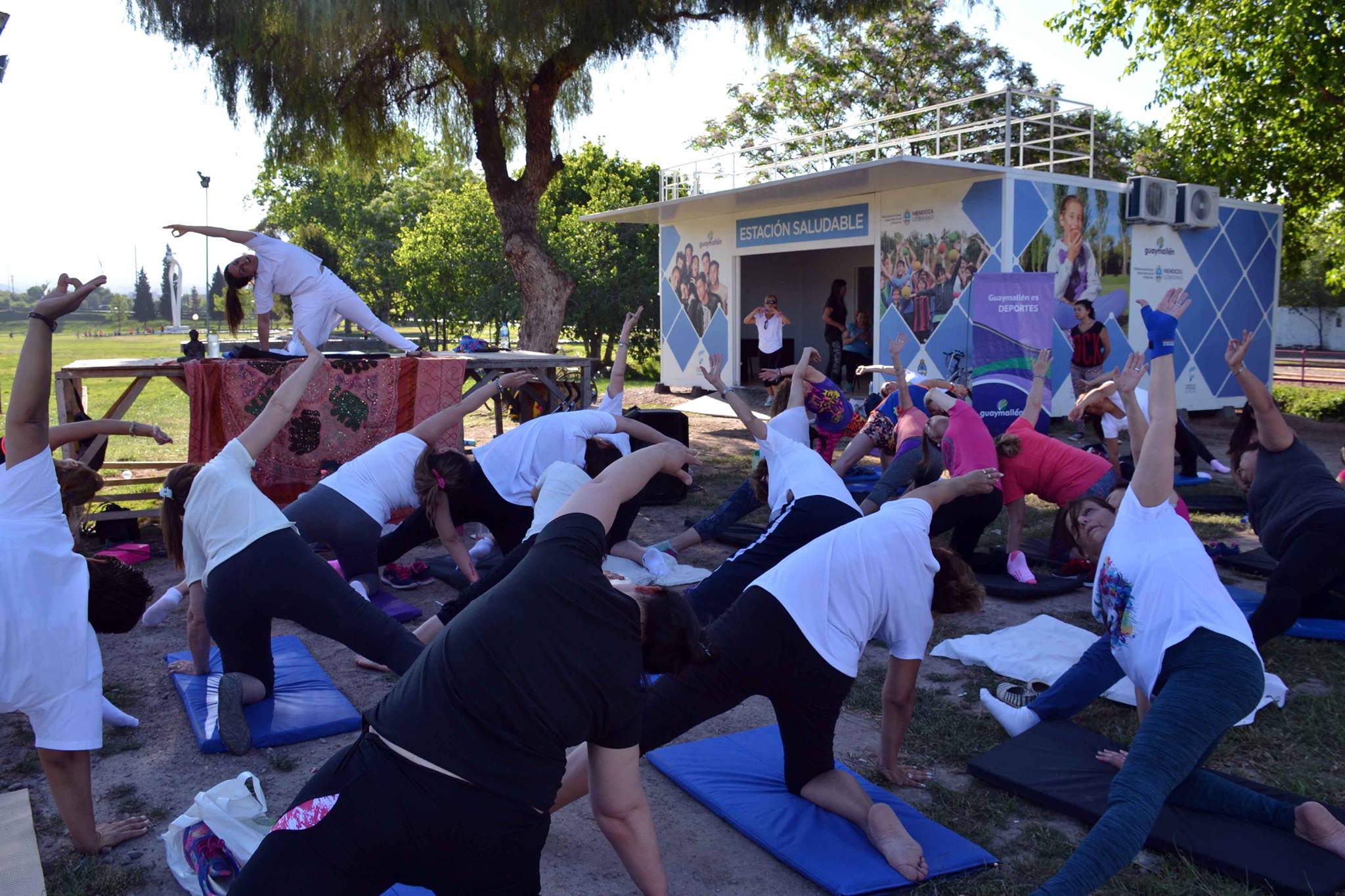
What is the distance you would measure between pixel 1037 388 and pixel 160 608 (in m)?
5.84

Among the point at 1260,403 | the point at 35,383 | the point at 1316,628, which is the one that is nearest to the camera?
the point at 35,383

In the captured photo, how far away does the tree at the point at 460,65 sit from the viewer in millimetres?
10758

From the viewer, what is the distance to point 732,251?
1689 cm

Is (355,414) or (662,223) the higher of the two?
(662,223)

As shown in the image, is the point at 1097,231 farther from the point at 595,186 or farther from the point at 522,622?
the point at 595,186

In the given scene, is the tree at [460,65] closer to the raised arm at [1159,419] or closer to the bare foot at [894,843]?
the raised arm at [1159,419]

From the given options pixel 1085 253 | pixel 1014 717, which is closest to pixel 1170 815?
pixel 1014 717

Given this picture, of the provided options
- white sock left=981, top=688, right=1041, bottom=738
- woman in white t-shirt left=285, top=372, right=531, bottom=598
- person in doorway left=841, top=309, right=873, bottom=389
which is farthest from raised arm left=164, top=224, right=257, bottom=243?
person in doorway left=841, top=309, right=873, bottom=389

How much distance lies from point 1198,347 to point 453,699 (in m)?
15.3

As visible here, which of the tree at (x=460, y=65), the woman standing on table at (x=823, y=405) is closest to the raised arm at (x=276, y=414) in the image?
the woman standing on table at (x=823, y=405)

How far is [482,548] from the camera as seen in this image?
7.34 m

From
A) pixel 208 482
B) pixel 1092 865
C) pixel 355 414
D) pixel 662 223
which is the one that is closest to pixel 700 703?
pixel 1092 865

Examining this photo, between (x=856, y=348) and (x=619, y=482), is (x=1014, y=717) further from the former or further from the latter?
(x=856, y=348)

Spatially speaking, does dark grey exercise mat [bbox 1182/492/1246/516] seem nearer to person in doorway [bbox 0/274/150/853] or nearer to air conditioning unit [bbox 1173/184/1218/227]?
air conditioning unit [bbox 1173/184/1218/227]
